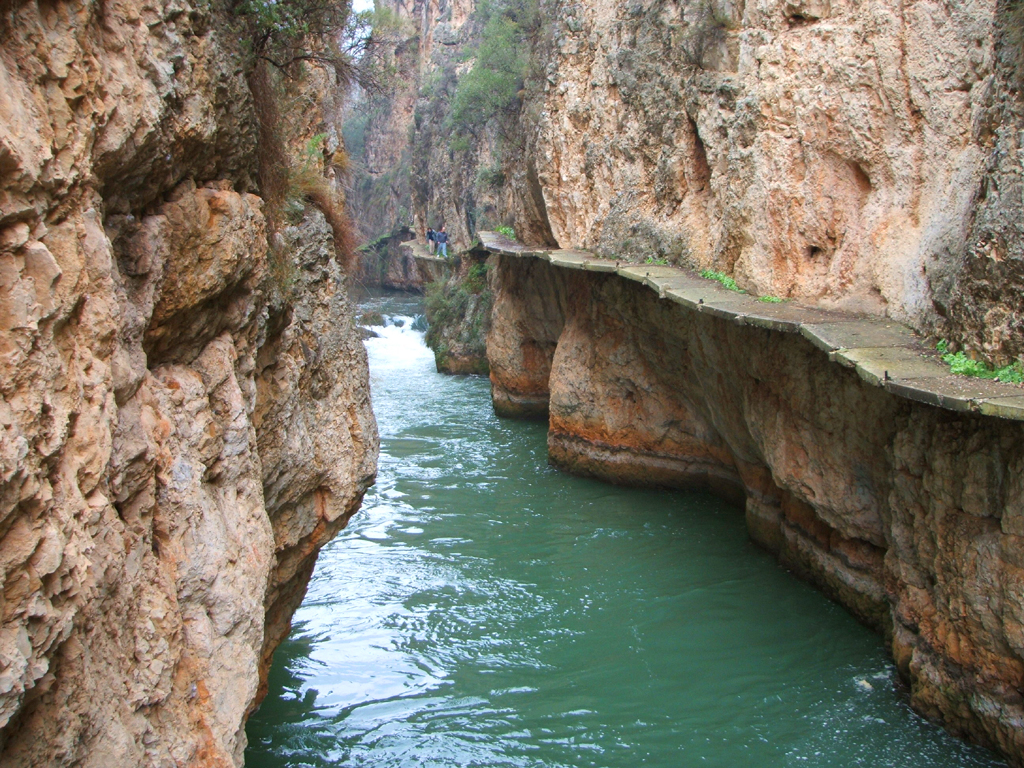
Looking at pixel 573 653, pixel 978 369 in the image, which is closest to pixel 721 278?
pixel 978 369

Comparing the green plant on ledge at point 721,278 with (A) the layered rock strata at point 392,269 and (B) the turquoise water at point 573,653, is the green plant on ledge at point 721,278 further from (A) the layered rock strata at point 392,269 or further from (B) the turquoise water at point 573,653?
(A) the layered rock strata at point 392,269

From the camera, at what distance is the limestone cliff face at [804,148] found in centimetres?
760

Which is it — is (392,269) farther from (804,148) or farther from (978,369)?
(978,369)

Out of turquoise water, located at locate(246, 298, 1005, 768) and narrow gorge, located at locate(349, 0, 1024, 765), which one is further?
turquoise water, located at locate(246, 298, 1005, 768)

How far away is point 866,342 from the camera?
7988mm

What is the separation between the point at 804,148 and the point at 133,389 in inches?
318

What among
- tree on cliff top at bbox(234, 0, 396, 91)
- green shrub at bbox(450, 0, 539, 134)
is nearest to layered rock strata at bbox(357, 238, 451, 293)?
→ green shrub at bbox(450, 0, 539, 134)

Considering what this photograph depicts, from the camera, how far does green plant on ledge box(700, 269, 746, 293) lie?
1078cm

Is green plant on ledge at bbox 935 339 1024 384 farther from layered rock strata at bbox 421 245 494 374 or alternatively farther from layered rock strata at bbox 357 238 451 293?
layered rock strata at bbox 357 238 451 293

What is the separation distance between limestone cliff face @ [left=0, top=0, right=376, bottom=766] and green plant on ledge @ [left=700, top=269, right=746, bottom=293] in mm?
5999

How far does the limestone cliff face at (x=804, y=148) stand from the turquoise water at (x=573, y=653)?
11.9ft

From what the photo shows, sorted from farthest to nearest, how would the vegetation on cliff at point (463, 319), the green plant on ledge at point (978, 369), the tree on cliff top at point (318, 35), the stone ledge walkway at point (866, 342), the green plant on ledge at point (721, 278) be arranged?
the vegetation on cliff at point (463, 319)
the green plant on ledge at point (721, 278)
the green plant on ledge at point (978, 369)
the tree on cliff top at point (318, 35)
the stone ledge walkway at point (866, 342)

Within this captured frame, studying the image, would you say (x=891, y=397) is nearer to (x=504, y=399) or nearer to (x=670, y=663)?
(x=670, y=663)

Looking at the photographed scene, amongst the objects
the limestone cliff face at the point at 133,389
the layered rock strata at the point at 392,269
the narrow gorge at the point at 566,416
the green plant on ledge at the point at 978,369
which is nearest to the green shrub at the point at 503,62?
the narrow gorge at the point at 566,416
